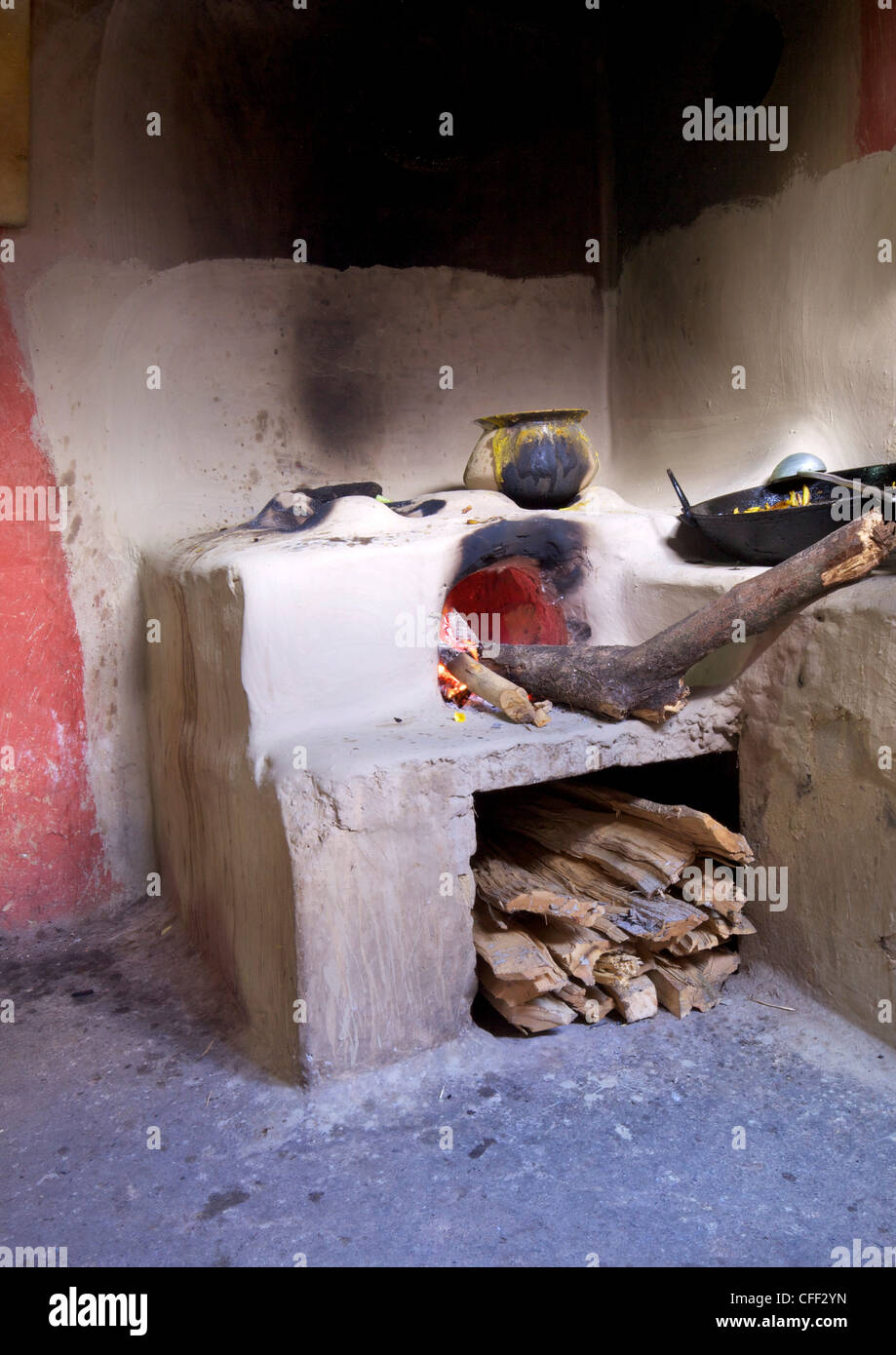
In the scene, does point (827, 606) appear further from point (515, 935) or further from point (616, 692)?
point (515, 935)

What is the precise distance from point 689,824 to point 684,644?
1.95ft

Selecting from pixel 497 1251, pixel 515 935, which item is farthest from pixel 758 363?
pixel 497 1251

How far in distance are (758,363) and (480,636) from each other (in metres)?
1.74

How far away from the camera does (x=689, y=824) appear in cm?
339

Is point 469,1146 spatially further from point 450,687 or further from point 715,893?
point 450,687

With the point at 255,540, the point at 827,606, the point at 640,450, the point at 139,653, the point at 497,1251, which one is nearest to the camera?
Result: the point at 497,1251

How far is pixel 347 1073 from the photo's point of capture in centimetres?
312

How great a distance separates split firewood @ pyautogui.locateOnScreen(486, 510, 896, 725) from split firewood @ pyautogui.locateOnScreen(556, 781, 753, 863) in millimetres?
308

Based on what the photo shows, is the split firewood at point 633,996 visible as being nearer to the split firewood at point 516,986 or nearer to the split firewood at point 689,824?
the split firewood at point 516,986

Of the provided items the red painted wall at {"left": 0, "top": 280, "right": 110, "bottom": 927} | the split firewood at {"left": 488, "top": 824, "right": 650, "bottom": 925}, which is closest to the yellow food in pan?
the split firewood at {"left": 488, "top": 824, "right": 650, "bottom": 925}


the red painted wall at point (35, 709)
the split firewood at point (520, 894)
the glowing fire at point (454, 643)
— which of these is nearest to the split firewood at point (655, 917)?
the split firewood at point (520, 894)

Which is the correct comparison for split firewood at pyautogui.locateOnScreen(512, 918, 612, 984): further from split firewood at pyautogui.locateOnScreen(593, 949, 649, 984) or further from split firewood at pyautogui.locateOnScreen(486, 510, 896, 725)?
split firewood at pyautogui.locateOnScreen(486, 510, 896, 725)

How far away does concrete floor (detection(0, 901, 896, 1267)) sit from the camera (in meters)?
2.46

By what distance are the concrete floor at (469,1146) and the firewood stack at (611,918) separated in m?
0.11
